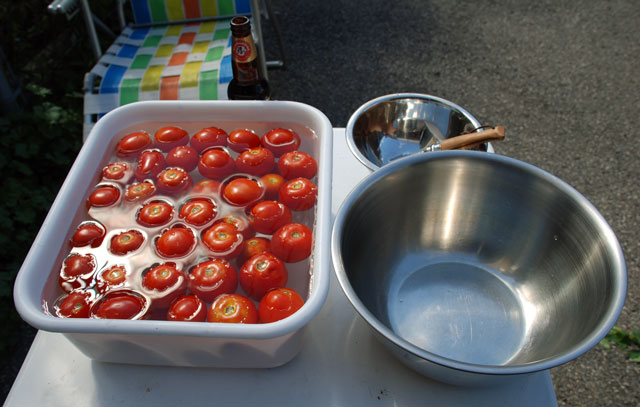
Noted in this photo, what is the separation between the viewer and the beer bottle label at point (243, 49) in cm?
122

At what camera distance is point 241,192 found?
104 cm

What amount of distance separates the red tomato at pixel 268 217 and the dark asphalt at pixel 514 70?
5.45 feet

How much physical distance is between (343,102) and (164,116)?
5.95ft

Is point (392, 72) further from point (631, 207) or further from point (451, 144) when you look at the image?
point (451, 144)

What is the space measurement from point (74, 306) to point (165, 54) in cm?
182

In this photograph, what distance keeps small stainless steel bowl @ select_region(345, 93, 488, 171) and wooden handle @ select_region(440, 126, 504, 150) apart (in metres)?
0.30

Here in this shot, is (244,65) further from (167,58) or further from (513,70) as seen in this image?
(513,70)

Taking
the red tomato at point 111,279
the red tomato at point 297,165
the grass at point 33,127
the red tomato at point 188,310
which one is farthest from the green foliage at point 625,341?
the grass at point 33,127

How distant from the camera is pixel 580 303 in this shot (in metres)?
0.82

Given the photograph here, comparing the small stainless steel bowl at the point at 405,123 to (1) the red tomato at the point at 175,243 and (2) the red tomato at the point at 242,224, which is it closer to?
(2) the red tomato at the point at 242,224

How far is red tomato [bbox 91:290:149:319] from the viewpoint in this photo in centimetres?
79

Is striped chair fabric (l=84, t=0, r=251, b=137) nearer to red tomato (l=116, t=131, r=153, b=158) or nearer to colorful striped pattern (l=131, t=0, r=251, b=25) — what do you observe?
colorful striped pattern (l=131, t=0, r=251, b=25)

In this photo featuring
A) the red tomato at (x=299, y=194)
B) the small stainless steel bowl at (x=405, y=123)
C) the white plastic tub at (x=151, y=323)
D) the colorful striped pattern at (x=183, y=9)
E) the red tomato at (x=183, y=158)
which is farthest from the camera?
the colorful striped pattern at (x=183, y=9)

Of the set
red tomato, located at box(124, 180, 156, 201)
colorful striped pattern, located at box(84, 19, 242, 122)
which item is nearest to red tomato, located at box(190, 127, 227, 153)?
red tomato, located at box(124, 180, 156, 201)
